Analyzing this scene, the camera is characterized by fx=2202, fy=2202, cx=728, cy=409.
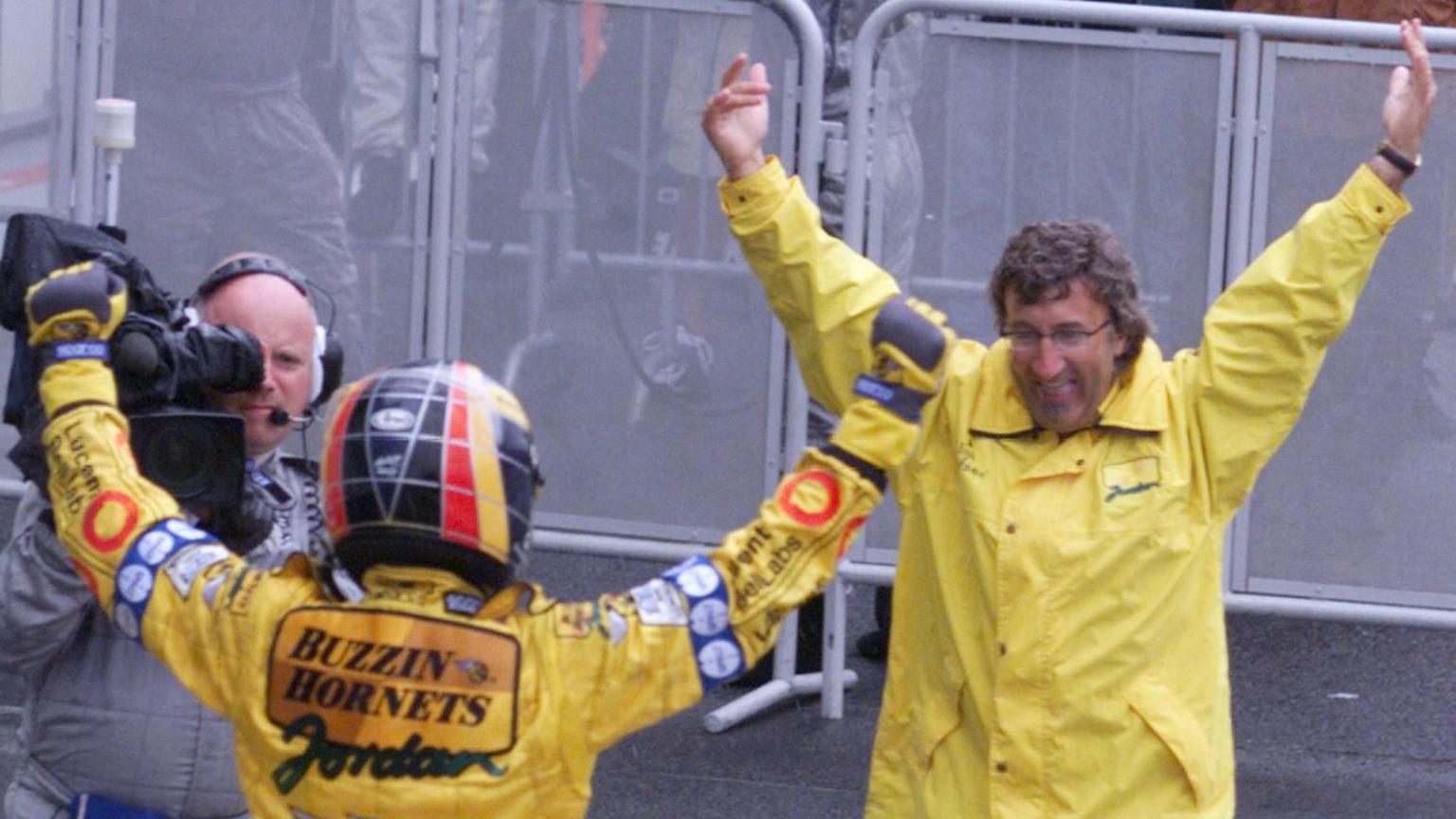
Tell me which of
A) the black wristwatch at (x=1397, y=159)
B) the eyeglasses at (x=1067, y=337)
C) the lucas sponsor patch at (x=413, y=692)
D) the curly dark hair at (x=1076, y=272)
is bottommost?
the lucas sponsor patch at (x=413, y=692)

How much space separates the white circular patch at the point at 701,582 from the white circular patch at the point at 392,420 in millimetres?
338

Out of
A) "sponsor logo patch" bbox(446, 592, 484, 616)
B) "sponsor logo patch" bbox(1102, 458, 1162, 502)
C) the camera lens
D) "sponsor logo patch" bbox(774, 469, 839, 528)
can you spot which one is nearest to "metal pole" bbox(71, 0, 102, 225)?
the camera lens

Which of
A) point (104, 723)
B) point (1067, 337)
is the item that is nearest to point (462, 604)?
point (104, 723)

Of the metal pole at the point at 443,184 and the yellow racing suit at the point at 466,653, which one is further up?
the metal pole at the point at 443,184

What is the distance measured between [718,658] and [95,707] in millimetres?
1145

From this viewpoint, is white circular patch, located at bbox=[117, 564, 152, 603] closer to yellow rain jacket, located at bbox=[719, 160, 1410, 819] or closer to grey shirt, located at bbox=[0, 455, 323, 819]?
Result: grey shirt, located at bbox=[0, 455, 323, 819]

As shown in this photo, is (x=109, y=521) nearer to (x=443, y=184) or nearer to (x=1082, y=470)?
(x=1082, y=470)

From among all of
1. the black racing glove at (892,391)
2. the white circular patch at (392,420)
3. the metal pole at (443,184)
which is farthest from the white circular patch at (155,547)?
the metal pole at (443,184)

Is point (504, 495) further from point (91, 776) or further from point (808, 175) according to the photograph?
point (808, 175)

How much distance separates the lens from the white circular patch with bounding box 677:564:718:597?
A: 93.3 inches

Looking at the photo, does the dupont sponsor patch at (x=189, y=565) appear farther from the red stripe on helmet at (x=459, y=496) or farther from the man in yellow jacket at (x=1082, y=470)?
the man in yellow jacket at (x=1082, y=470)

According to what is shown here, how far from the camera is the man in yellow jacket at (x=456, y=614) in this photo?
2.33 meters

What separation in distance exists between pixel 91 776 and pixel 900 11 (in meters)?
3.40

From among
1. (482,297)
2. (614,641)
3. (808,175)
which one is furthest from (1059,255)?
(482,297)
